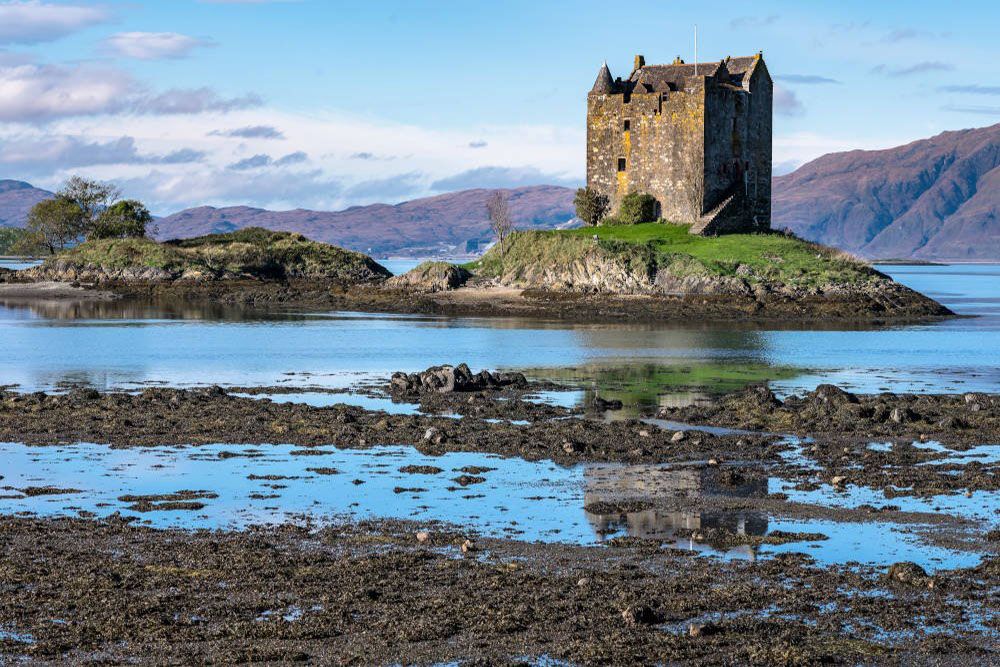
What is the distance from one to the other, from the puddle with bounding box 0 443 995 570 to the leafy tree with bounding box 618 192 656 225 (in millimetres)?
60625

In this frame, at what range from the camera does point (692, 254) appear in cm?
7306

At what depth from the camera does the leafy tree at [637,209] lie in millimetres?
81125

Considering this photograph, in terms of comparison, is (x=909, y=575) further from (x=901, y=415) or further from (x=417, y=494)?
(x=901, y=415)

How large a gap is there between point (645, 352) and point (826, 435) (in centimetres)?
2148

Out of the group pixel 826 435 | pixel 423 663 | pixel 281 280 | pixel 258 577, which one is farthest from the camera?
pixel 281 280

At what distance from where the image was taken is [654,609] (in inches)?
481

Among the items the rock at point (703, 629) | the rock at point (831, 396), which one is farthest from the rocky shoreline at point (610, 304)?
the rock at point (703, 629)

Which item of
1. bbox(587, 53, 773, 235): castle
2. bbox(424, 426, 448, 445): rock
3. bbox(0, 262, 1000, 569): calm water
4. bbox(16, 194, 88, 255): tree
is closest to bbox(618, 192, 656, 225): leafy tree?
bbox(587, 53, 773, 235): castle

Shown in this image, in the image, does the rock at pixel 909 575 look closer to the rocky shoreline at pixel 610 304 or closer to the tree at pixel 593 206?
the rocky shoreline at pixel 610 304

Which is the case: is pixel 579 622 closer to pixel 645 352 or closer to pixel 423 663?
pixel 423 663

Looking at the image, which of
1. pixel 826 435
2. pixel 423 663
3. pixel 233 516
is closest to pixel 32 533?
pixel 233 516

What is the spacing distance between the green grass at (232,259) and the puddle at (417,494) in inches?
3154

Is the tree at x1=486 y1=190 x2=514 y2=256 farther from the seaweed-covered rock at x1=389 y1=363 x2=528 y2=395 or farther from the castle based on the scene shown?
the seaweed-covered rock at x1=389 y1=363 x2=528 y2=395

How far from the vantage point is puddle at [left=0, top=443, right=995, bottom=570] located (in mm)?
15547
